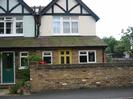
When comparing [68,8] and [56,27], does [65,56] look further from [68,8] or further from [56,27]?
[68,8]

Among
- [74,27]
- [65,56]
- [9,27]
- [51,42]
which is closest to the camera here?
[51,42]

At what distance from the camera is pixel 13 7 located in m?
31.0

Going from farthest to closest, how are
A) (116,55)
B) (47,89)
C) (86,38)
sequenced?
(116,55) → (86,38) → (47,89)

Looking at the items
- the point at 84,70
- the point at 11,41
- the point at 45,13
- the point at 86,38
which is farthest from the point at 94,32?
the point at 84,70

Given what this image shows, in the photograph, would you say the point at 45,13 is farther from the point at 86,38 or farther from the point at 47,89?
the point at 47,89

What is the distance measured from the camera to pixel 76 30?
32.4 metres

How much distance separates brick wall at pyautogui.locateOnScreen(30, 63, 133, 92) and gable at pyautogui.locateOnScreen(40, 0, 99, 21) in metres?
9.52

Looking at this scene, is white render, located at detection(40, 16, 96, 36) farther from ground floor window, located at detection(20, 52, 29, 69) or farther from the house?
ground floor window, located at detection(20, 52, 29, 69)

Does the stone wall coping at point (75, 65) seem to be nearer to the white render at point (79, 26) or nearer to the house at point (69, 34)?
the house at point (69, 34)

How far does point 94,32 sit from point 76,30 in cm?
164

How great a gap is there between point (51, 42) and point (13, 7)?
4498 millimetres

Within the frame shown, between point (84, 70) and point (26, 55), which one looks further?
point (26, 55)

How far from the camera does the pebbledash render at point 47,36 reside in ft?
97.8

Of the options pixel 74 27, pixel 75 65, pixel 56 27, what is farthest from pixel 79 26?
pixel 75 65
